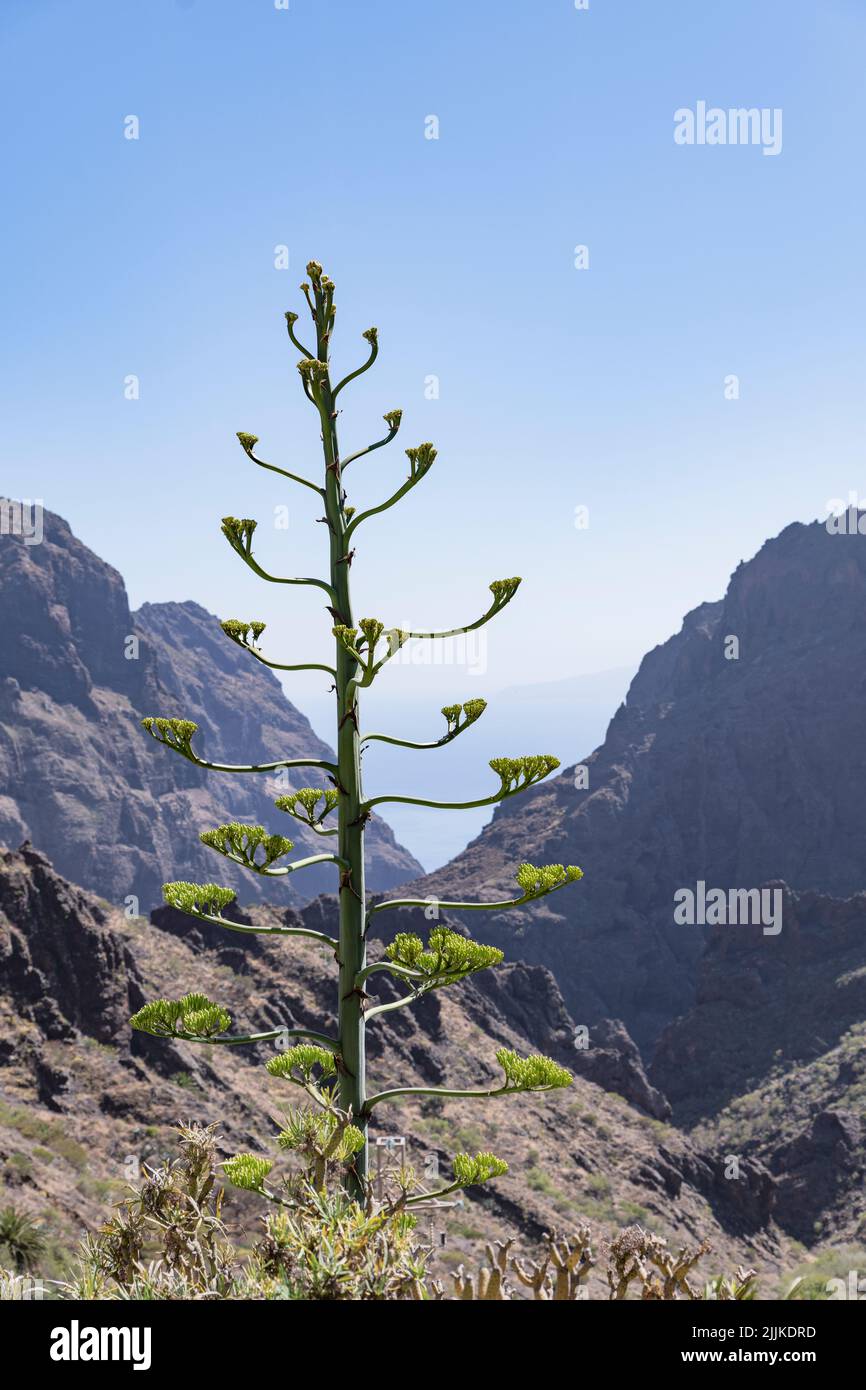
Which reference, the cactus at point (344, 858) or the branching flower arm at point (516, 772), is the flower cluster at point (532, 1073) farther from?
the branching flower arm at point (516, 772)

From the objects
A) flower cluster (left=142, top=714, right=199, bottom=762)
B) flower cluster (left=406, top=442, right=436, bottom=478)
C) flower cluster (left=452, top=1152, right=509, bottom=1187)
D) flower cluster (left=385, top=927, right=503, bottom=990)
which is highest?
flower cluster (left=406, top=442, right=436, bottom=478)

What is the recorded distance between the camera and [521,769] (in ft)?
17.3

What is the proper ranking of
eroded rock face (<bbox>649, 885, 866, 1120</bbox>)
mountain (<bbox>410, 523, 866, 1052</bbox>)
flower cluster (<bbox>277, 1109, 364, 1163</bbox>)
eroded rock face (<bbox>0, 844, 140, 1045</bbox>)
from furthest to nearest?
mountain (<bbox>410, 523, 866, 1052</bbox>)
eroded rock face (<bbox>649, 885, 866, 1120</bbox>)
eroded rock face (<bbox>0, 844, 140, 1045</bbox>)
flower cluster (<bbox>277, 1109, 364, 1163</bbox>)

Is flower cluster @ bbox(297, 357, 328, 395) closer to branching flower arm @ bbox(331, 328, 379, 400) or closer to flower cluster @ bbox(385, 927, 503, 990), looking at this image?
branching flower arm @ bbox(331, 328, 379, 400)

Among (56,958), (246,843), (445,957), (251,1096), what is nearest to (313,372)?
(246,843)

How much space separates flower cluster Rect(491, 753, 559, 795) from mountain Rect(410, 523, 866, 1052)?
75721 millimetres

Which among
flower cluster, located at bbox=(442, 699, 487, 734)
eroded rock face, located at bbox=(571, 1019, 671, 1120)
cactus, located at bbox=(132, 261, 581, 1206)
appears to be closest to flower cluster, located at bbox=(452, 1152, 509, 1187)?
cactus, located at bbox=(132, 261, 581, 1206)

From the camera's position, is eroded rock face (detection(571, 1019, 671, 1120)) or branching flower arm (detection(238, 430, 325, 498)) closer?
branching flower arm (detection(238, 430, 325, 498))

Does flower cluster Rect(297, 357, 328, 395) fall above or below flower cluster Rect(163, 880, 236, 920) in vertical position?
above

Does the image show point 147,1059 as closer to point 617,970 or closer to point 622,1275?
point 622,1275

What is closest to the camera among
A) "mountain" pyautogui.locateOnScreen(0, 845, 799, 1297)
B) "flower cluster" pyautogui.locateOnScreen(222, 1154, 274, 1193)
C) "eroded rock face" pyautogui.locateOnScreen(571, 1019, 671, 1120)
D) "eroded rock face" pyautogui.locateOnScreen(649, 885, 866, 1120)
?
"flower cluster" pyautogui.locateOnScreen(222, 1154, 274, 1193)

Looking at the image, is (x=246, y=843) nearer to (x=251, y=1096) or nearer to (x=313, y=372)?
(x=313, y=372)

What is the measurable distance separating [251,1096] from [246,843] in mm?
25598

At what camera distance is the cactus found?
4.80m
